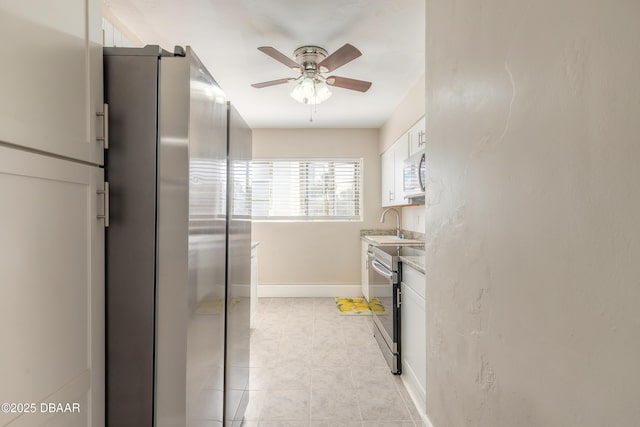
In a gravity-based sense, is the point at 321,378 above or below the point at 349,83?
below

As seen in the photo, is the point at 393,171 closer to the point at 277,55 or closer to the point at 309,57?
the point at 309,57

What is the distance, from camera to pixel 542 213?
32.0 inches

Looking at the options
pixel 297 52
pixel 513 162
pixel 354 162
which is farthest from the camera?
pixel 354 162

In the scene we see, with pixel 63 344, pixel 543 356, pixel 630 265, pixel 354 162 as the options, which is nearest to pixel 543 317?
pixel 543 356

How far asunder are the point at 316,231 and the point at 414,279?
281cm

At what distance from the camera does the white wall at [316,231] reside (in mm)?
4879

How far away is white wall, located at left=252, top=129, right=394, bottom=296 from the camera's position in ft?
16.0

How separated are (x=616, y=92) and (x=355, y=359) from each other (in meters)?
2.68

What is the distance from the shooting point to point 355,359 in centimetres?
281

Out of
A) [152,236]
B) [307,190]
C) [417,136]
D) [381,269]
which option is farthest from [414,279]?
[307,190]

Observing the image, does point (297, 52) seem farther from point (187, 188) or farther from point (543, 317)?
point (543, 317)

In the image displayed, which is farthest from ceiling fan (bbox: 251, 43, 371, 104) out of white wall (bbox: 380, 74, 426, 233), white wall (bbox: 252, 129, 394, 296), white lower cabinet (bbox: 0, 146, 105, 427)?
white wall (bbox: 252, 129, 394, 296)

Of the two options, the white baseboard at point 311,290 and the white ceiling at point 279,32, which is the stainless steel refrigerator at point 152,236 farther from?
the white baseboard at point 311,290

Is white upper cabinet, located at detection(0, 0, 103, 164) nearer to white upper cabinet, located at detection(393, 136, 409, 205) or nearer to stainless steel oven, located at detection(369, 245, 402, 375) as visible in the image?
stainless steel oven, located at detection(369, 245, 402, 375)
